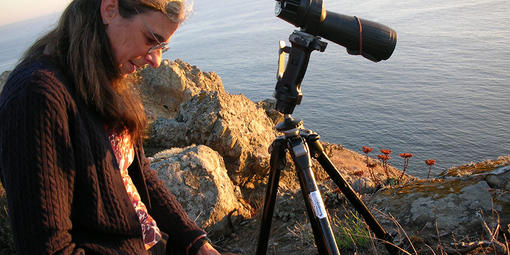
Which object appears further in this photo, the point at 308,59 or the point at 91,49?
the point at 308,59

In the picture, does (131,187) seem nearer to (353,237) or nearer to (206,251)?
(206,251)

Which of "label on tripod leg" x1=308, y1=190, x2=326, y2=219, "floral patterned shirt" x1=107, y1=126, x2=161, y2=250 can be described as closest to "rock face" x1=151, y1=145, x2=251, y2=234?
"floral patterned shirt" x1=107, y1=126, x2=161, y2=250

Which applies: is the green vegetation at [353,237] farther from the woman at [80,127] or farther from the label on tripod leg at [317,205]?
the woman at [80,127]

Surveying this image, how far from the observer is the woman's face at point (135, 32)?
1467 mm

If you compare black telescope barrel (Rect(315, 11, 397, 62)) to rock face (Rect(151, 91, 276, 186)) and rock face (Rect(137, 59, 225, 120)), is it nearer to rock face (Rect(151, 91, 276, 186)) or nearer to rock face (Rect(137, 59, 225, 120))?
rock face (Rect(151, 91, 276, 186))

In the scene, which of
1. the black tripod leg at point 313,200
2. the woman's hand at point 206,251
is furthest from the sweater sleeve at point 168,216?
the black tripod leg at point 313,200

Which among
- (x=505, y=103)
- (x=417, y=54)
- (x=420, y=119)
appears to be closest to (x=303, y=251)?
(x=420, y=119)

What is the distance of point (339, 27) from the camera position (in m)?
1.78

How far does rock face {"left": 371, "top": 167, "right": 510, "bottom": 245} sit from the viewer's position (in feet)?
7.61

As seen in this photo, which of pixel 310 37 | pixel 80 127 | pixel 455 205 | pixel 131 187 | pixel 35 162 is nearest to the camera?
pixel 35 162

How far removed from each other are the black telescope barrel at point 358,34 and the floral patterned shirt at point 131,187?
108cm

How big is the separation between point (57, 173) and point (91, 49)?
0.50 metres

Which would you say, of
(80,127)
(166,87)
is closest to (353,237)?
(80,127)

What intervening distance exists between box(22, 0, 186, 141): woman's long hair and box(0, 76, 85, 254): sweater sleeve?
5.7 inches
